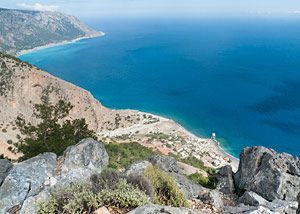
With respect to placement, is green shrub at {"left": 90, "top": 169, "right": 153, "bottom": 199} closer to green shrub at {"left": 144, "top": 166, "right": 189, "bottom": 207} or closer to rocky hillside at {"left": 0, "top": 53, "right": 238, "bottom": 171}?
green shrub at {"left": 144, "top": 166, "right": 189, "bottom": 207}

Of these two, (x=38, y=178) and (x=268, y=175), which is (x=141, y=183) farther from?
(x=268, y=175)

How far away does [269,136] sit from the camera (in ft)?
181

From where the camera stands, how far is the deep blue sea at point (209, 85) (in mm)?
59219

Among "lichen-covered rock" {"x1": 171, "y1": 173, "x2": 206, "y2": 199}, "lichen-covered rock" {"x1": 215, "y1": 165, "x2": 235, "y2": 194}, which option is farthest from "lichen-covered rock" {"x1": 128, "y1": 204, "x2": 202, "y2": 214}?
"lichen-covered rock" {"x1": 215, "y1": 165, "x2": 235, "y2": 194}

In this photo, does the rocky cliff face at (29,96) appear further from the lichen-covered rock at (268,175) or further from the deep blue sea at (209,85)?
the lichen-covered rock at (268,175)

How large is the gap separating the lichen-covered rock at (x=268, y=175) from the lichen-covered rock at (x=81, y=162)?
25.9 feet

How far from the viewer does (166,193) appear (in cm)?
840

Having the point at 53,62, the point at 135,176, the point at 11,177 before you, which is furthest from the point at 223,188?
the point at 53,62

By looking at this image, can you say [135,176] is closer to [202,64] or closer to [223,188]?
[223,188]

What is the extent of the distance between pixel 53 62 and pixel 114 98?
72799 mm

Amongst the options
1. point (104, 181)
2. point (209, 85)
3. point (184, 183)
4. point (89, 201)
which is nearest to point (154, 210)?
point (89, 201)

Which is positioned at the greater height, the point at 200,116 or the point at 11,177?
the point at 11,177

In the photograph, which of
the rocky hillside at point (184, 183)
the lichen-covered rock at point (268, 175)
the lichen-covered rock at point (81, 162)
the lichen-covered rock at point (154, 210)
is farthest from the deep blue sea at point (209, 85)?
the lichen-covered rock at point (154, 210)

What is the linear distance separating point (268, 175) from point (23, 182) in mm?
11093
